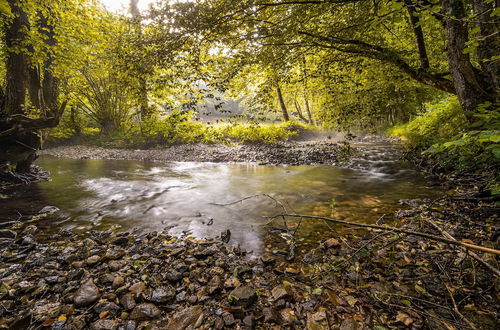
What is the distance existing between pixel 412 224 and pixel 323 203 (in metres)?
2.11

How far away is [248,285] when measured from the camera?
2.80 metres

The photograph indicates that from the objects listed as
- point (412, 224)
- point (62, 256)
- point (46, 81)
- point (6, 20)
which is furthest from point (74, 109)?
point (412, 224)

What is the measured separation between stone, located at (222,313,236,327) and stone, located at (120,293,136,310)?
3.49ft

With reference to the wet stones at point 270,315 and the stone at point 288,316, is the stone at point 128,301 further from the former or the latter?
the stone at point 288,316

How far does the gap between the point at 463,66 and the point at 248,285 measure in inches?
258

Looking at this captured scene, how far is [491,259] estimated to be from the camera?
8.86 feet

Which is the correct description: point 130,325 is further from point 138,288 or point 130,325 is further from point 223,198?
point 223,198

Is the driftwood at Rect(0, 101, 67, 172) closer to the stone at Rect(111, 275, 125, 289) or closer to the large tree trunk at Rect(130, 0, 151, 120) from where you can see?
the large tree trunk at Rect(130, 0, 151, 120)

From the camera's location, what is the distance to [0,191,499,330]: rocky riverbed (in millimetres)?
2234

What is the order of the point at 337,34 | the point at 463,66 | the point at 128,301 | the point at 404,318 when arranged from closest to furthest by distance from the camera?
the point at 404,318
the point at 128,301
the point at 463,66
the point at 337,34

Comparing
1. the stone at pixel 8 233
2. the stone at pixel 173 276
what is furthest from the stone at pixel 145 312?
the stone at pixel 8 233

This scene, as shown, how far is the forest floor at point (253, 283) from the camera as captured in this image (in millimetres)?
2230

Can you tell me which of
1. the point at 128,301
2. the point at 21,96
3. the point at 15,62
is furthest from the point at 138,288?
the point at 15,62

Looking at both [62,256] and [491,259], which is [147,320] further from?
[491,259]
